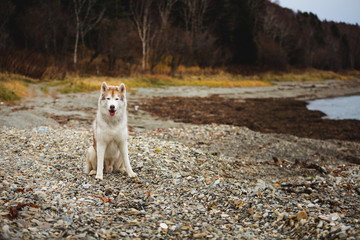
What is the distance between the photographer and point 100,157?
19.1 feet

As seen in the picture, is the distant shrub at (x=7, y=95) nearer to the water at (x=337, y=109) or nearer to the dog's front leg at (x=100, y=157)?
the dog's front leg at (x=100, y=157)

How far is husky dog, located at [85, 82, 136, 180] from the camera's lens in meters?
5.44

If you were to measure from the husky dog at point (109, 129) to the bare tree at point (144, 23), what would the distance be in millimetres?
34730

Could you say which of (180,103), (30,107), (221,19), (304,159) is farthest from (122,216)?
(221,19)

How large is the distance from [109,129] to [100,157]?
0.69m

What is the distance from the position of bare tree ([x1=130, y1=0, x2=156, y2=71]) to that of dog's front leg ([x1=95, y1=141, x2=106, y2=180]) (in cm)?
3495

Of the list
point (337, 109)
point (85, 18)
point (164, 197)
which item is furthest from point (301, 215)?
→ point (85, 18)

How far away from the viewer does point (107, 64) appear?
38.6 m

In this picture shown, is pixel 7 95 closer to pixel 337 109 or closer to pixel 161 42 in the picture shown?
pixel 337 109

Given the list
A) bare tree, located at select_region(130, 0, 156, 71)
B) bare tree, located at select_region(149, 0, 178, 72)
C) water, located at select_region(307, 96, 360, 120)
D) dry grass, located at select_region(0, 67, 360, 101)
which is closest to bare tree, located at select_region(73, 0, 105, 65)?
bare tree, located at select_region(130, 0, 156, 71)

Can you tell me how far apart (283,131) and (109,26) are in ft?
101

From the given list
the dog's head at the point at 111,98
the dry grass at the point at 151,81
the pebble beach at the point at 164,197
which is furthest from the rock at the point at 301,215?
the dry grass at the point at 151,81

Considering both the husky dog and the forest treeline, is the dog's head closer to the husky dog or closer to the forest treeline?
the husky dog

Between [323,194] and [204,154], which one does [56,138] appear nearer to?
[204,154]
